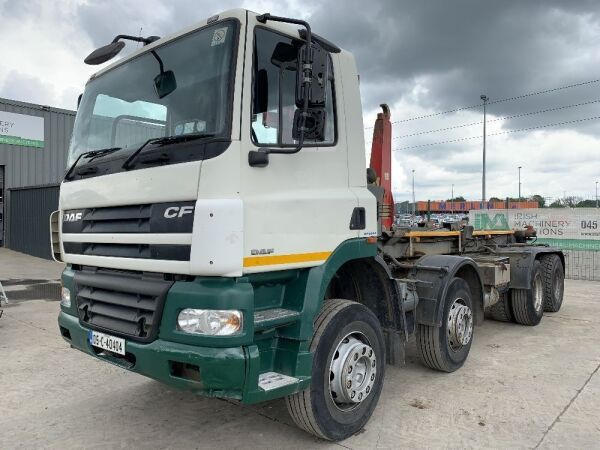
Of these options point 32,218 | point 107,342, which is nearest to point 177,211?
point 107,342

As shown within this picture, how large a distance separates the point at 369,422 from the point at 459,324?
1701mm

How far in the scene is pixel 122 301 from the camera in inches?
127

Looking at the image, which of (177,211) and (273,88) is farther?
(273,88)

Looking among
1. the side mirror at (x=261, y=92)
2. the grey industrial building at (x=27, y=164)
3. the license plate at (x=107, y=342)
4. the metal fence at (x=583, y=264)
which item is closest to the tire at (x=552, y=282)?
the metal fence at (x=583, y=264)

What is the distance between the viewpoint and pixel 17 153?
67.7ft

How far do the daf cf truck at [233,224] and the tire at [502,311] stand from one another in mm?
3689

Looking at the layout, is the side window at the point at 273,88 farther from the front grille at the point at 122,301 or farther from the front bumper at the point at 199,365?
the front bumper at the point at 199,365

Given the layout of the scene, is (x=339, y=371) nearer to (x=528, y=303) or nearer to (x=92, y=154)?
(x=92, y=154)

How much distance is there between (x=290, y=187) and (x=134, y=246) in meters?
1.12

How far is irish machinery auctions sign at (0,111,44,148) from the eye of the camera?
A: 20009 mm

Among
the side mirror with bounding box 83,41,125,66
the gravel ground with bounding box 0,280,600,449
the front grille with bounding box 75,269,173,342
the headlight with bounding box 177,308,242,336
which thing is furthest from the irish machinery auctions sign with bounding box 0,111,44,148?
the headlight with bounding box 177,308,242,336

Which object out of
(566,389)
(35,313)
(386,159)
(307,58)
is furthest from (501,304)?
(35,313)

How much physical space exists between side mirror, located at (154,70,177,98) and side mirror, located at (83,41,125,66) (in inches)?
29.3

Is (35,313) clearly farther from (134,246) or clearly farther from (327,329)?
(327,329)
